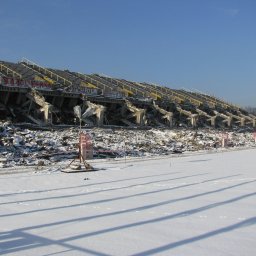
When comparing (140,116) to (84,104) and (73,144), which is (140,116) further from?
(73,144)

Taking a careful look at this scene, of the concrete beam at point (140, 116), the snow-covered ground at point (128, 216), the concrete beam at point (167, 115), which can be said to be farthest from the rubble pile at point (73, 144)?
the concrete beam at point (167, 115)

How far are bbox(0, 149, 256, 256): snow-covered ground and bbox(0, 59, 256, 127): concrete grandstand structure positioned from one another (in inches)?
415

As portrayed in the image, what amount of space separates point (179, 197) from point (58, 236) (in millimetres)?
3734

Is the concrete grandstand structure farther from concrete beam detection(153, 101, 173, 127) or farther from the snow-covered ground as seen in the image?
the snow-covered ground

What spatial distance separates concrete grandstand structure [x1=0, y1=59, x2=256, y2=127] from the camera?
3038 cm

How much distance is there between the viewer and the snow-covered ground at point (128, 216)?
216 inches

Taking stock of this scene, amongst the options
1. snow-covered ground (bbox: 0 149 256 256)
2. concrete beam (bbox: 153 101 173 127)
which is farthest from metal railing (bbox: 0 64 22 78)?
snow-covered ground (bbox: 0 149 256 256)

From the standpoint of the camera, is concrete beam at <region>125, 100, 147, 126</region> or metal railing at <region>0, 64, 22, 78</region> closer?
concrete beam at <region>125, 100, 147, 126</region>

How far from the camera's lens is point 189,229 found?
20.8ft

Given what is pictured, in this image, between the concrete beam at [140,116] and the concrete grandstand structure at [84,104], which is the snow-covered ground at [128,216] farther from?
the concrete beam at [140,116]

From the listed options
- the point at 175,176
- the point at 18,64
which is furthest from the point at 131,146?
the point at 18,64

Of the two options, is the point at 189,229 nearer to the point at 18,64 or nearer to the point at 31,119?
the point at 31,119

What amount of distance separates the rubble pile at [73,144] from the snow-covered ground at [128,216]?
5610 mm

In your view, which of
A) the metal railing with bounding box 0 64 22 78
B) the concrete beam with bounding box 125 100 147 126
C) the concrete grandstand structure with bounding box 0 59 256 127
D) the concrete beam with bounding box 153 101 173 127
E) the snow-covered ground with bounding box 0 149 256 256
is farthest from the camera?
the concrete beam with bounding box 153 101 173 127
